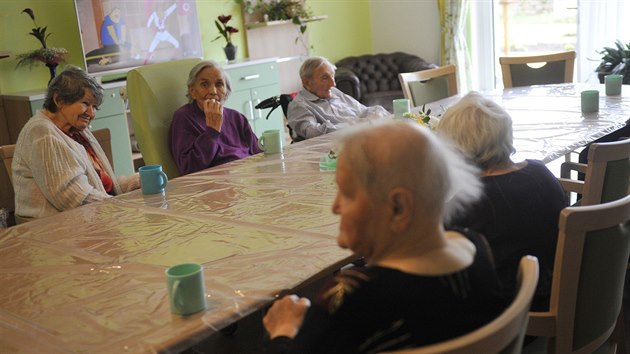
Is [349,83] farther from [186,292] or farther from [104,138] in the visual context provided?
[186,292]

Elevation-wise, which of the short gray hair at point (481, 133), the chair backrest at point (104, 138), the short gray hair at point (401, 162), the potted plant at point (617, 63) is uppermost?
the short gray hair at point (401, 162)

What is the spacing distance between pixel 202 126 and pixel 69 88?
0.71 m

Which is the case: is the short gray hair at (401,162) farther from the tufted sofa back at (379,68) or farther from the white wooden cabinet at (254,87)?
the tufted sofa back at (379,68)

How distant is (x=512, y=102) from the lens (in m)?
3.72

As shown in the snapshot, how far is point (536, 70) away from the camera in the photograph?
4.38 meters

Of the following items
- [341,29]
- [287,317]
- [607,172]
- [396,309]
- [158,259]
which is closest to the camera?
[396,309]

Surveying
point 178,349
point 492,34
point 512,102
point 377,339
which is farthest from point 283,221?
point 492,34

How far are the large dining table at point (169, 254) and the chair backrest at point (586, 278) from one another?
19.2 inches

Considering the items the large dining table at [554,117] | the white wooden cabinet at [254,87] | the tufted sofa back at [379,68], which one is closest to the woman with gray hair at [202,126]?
the large dining table at [554,117]

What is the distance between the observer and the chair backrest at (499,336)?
3.20 feet

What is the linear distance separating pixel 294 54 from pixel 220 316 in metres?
5.54

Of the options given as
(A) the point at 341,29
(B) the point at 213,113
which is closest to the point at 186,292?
(B) the point at 213,113

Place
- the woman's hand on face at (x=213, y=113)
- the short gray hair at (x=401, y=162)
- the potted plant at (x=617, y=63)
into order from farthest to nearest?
1. the potted plant at (x=617, y=63)
2. the woman's hand on face at (x=213, y=113)
3. the short gray hair at (x=401, y=162)

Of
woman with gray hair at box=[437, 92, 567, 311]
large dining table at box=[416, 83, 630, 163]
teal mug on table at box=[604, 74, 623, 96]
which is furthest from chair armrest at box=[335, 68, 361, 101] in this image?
woman with gray hair at box=[437, 92, 567, 311]
